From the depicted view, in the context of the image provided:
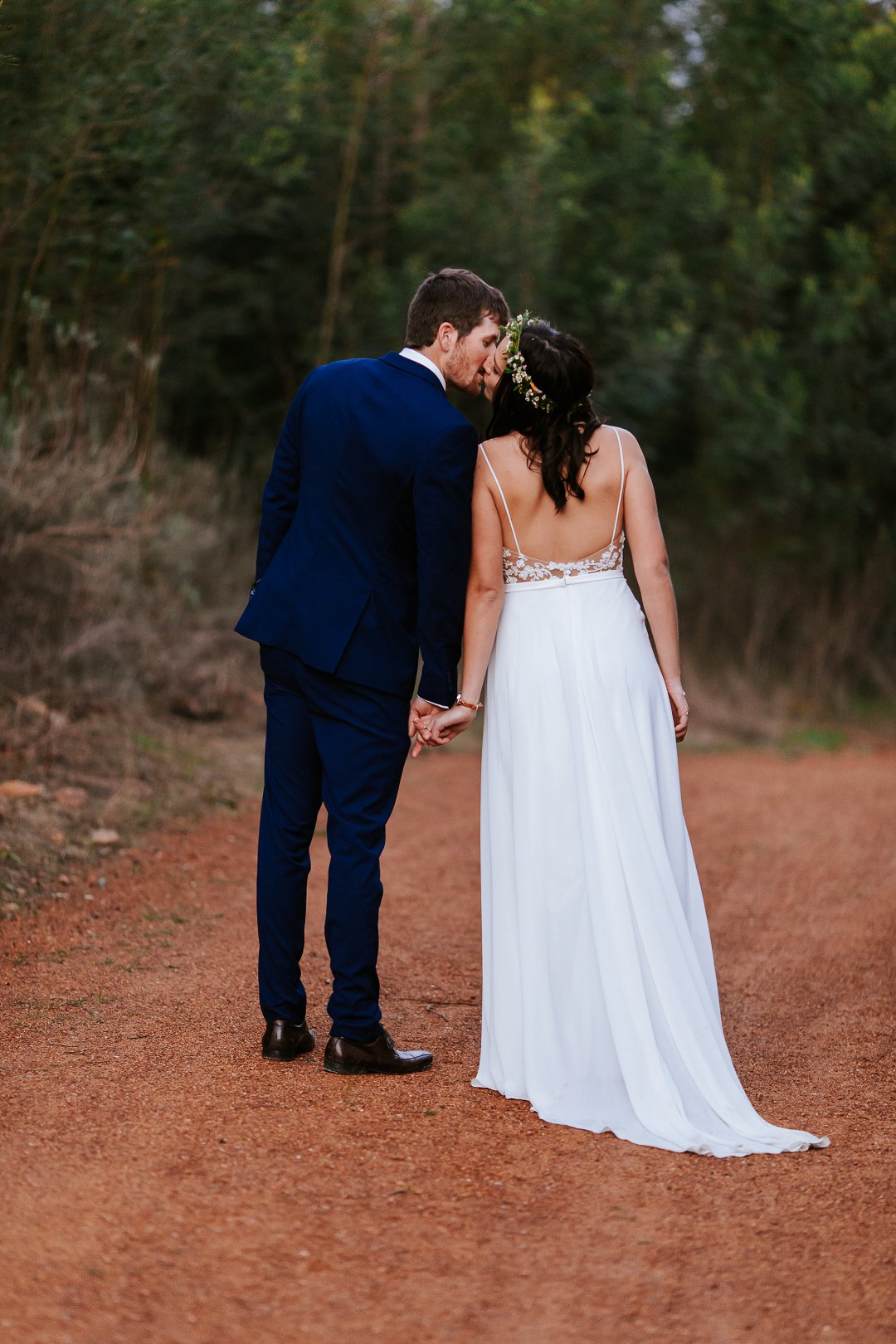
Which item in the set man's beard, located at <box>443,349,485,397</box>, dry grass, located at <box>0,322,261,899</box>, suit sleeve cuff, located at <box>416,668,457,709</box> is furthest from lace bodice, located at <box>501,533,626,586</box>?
dry grass, located at <box>0,322,261,899</box>

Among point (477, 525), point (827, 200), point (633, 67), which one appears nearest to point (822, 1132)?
point (477, 525)

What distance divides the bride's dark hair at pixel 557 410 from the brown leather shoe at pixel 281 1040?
5.51 feet

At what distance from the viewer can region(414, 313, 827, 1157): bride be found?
11.9 feet

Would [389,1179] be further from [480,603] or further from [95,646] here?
[95,646]

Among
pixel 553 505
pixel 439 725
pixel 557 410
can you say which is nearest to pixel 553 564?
pixel 553 505

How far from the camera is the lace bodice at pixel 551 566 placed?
3.82 metres

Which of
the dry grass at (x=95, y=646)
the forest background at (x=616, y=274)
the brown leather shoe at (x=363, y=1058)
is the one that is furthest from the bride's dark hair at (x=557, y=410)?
the forest background at (x=616, y=274)

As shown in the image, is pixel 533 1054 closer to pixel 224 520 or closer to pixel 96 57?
pixel 96 57

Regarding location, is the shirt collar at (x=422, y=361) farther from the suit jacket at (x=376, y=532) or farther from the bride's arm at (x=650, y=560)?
the bride's arm at (x=650, y=560)

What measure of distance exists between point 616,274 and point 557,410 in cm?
1074

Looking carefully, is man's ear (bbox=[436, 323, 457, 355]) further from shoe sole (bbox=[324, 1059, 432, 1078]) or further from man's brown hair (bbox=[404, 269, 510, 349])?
shoe sole (bbox=[324, 1059, 432, 1078])

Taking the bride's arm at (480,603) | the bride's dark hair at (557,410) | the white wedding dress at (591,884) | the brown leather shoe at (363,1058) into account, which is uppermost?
the bride's dark hair at (557,410)

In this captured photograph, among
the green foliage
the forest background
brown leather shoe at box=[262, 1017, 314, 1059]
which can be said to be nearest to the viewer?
brown leather shoe at box=[262, 1017, 314, 1059]

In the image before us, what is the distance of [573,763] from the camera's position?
377cm
